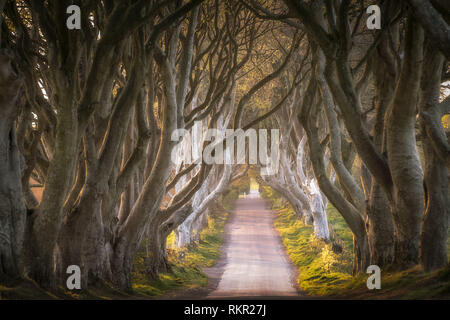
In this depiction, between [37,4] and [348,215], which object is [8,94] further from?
[348,215]

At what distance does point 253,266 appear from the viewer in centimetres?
1705

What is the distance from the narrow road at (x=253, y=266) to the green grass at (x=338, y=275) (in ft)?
1.83

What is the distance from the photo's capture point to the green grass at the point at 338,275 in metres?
5.54

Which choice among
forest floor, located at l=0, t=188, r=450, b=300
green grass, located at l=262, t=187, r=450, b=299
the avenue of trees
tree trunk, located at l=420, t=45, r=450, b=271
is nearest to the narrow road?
forest floor, located at l=0, t=188, r=450, b=300

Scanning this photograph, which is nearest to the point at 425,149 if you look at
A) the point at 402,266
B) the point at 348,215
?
the point at 402,266

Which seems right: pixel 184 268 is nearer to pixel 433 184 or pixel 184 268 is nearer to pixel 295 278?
pixel 295 278

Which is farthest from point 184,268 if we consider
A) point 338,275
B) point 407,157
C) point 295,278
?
point 407,157

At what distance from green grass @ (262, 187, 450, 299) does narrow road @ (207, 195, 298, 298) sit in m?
0.56

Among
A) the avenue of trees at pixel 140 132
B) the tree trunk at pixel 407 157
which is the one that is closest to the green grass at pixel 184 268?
the avenue of trees at pixel 140 132

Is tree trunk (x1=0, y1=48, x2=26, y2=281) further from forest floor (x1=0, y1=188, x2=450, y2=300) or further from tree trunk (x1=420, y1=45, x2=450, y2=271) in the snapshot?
tree trunk (x1=420, y1=45, x2=450, y2=271)

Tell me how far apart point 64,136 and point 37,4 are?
6.59 ft

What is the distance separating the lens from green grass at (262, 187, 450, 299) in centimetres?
554

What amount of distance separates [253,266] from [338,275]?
5265mm
